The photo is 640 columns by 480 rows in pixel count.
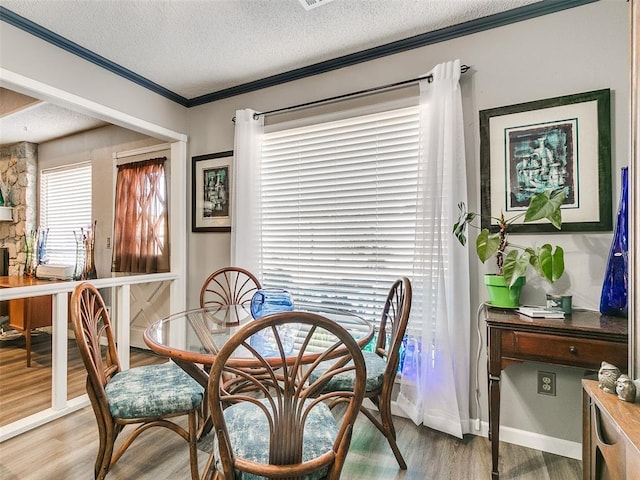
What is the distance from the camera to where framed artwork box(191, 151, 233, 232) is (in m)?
3.27

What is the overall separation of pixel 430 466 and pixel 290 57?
2851 mm

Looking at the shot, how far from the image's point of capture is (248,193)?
2984mm

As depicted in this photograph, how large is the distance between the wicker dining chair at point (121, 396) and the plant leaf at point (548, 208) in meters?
1.90

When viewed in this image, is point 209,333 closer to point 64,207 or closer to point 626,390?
point 626,390

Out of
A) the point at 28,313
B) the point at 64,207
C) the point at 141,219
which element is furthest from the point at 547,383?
the point at 64,207

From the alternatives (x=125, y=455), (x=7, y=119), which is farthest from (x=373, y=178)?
(x=7, y=119)

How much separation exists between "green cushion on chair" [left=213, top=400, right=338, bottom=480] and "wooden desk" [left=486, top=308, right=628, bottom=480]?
91 cm

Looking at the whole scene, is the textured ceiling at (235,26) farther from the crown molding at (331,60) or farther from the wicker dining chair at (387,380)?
the wicker dining chair at (387,380)

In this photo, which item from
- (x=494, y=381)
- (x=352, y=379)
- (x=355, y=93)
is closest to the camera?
(x=494, y=381)

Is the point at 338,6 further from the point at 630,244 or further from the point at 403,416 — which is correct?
the point at 403,416

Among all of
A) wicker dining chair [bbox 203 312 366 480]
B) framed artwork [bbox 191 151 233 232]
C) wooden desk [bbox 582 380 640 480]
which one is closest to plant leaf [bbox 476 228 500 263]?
wooden desk [bbox 582 380 640 480]

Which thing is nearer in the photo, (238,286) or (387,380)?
(387,380)

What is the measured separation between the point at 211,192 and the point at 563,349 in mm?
2924

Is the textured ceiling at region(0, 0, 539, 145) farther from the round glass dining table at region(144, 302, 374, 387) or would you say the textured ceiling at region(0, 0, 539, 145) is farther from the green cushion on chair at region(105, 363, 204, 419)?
the green cushion on chair at region(105, 363, 204, 419)
